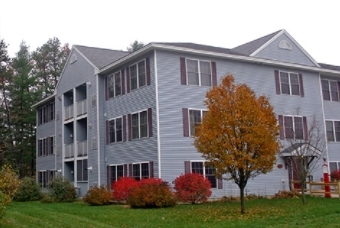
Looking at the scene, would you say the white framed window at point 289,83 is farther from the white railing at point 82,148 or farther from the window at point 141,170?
the white railing at point 82,148

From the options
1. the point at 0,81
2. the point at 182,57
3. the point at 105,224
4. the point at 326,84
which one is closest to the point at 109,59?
the point at 182,57

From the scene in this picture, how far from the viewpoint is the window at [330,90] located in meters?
29.4

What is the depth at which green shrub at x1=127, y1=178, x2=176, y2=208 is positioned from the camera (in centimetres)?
1859

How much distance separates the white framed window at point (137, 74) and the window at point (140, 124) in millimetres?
1674

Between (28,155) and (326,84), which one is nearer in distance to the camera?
(326,84)

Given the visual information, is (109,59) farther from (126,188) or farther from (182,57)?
(126,188)

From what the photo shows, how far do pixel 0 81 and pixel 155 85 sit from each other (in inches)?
1233

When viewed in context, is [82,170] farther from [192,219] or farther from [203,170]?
[192,219]

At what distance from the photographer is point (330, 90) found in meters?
29.7

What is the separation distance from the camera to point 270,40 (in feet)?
90.4

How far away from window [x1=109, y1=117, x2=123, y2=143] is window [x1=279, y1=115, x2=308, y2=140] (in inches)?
393

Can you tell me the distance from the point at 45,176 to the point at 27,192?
712cm

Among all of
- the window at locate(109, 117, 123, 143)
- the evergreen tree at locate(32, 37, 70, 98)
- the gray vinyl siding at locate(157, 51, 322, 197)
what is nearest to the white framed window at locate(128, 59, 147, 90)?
the gray vinyl siding at locate(157, 51, 322, 197)

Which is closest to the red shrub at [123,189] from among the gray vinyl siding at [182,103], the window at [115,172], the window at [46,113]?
the gray vinyl siding at [182,103]
